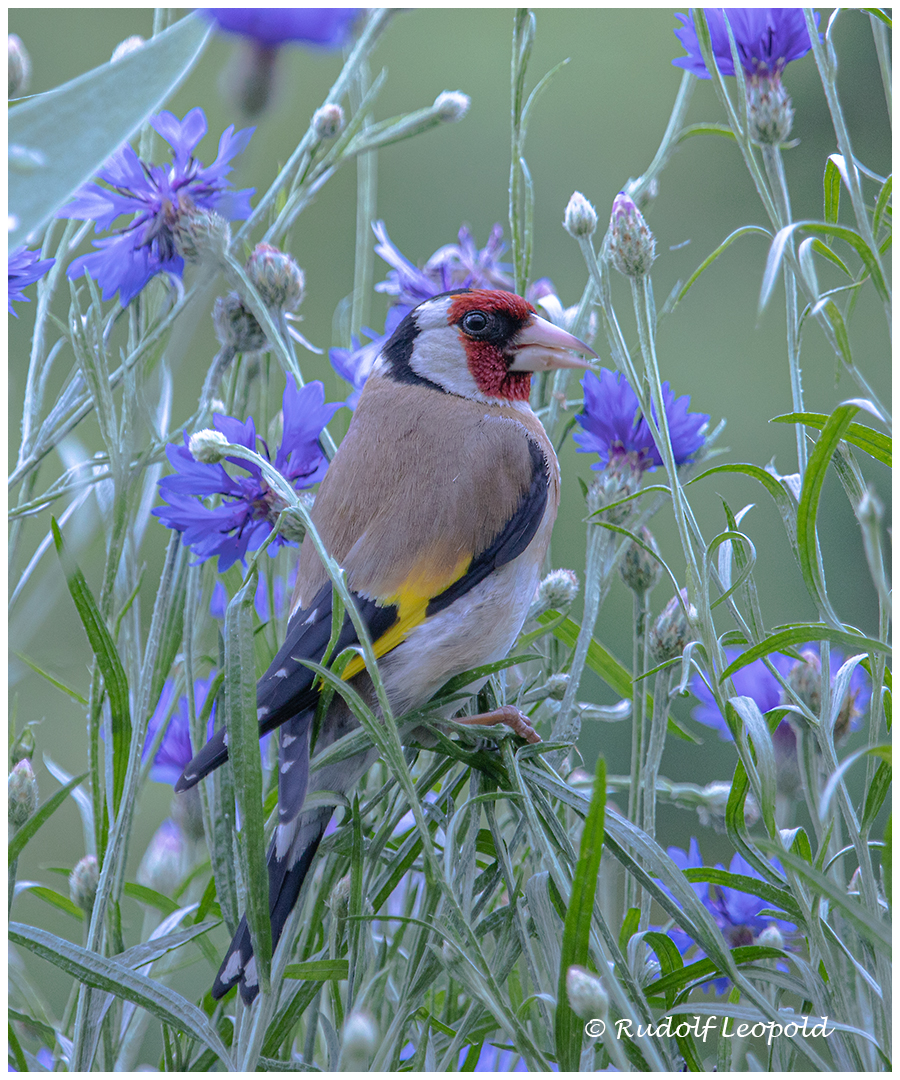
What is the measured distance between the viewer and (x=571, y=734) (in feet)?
2.24

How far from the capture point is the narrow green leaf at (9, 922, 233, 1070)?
0.58m

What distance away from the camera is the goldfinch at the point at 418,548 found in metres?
0.70

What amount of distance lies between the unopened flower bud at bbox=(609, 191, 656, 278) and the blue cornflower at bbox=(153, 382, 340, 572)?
223 millimetres

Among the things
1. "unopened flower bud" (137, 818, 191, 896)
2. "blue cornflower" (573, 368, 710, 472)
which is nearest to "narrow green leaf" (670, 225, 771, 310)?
"blue cornflower" (573, 368, 710, 472)

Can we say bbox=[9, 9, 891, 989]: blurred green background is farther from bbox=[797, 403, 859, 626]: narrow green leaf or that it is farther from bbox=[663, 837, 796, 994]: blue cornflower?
bbox=[663, 837, 796, 994]: blue cornflower

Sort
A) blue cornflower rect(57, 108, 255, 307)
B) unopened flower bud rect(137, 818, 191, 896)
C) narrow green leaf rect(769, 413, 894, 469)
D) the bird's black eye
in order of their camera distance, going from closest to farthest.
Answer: narrow green leaf rect(769, 413, 894, 469)
blue cornflower rect(57, 108, 255, 307)
unopened flower bud rect(137, 818, 191, 896)
the bird's black eye

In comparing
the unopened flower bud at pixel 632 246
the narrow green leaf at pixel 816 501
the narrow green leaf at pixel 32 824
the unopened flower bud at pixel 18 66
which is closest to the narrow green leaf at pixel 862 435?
the narrow green leaf at pixel 816 501

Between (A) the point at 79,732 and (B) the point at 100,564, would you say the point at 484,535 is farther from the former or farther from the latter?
(A) the point at 79,732

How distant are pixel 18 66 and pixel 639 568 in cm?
56

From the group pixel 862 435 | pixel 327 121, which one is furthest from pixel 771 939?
pixel 327 121

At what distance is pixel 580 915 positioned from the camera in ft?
1.69

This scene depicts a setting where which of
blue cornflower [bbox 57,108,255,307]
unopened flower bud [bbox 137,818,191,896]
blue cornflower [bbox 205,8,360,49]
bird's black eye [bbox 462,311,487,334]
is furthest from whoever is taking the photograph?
bird's black eye [bbox 462,311,487,334]

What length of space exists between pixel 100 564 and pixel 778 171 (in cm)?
55

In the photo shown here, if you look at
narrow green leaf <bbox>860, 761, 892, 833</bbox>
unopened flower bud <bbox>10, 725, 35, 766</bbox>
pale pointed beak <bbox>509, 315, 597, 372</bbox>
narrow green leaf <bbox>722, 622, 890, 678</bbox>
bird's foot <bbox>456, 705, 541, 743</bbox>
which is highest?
pale pointed beak <bbox>509, 315, 597, 372</bbox>
